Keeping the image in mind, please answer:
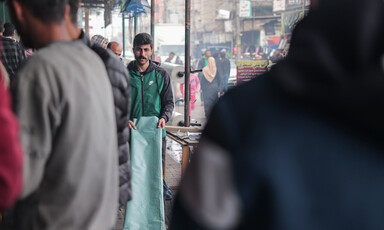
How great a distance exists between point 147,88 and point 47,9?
3339 millimetres

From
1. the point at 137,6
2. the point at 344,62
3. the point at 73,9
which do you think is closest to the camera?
the point at 344,62

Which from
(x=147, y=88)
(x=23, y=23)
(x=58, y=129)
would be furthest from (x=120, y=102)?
(x=147, y=88)

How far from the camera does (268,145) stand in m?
0.99

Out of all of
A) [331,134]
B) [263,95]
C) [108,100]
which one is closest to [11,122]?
[108,100]

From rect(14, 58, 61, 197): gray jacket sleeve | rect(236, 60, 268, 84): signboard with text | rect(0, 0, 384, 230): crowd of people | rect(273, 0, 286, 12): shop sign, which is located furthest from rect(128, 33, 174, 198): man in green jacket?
rect(273, 0, 286, 12): shop sign

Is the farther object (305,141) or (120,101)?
(120,101)

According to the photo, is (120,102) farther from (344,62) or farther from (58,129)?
(344,62)

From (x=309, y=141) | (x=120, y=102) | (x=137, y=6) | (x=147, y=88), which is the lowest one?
(x=147, y=88)

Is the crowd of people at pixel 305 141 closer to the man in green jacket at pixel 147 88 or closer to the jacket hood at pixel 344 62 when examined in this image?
the jacket hood at pixel 344 62

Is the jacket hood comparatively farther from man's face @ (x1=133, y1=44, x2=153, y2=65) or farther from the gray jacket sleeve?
man's face @ (x1=133, y1=44, x2=153, y2=65)

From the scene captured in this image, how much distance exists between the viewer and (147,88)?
5.30 m

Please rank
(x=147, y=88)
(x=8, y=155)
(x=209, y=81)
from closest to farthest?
(x=8, y=155) < (x=147, y=88) < (x=209, y=81)

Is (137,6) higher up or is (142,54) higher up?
(137,6)

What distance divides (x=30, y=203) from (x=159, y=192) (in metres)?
2.90
